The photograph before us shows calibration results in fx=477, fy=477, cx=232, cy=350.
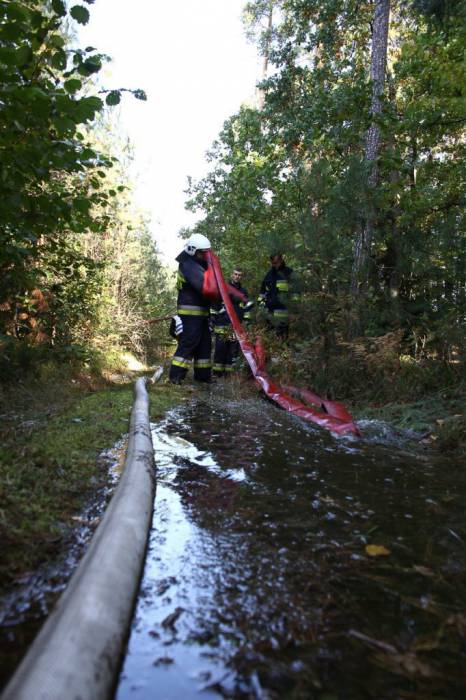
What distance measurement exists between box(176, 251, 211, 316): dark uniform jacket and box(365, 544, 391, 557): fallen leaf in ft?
17.5

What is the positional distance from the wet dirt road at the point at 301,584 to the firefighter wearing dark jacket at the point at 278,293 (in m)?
3.70

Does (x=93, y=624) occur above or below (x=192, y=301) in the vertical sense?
below

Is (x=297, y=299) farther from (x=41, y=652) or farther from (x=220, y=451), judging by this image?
(x=41, y=652)

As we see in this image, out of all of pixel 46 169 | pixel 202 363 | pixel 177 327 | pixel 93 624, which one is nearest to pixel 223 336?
pixel 202 363

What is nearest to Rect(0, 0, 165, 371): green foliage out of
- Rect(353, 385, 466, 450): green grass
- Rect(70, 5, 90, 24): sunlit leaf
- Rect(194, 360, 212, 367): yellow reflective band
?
Rect(70, 5, 90, 24): sunlit leaf

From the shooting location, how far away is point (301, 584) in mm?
1709

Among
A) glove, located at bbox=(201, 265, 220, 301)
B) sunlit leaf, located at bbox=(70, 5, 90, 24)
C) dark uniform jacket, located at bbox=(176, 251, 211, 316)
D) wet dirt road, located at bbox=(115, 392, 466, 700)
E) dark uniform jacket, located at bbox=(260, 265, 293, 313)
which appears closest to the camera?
wet dirt road, located at bbox=(115, 392, 466, 700)

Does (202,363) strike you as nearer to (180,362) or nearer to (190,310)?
(180,362)

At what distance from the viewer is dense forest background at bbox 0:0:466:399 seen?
3.18 meters

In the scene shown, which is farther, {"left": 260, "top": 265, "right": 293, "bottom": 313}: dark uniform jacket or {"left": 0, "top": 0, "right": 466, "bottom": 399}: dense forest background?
{"left": 260, "top": 265, "right": 293, "bottom": 313}: dark uniform jacket

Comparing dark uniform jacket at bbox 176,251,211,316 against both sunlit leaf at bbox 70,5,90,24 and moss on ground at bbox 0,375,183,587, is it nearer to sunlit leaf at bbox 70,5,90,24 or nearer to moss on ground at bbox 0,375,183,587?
moss on ground at bbox 0,375,183,587

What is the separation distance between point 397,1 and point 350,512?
1546 cm

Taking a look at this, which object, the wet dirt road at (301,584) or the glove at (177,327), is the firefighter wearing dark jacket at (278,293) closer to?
the glove at (177,327)

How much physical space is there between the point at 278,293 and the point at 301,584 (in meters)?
5.71
